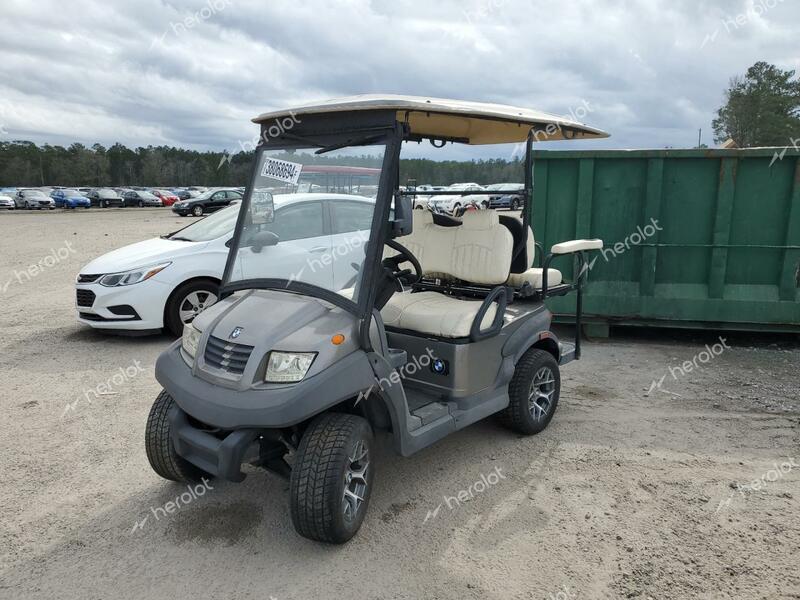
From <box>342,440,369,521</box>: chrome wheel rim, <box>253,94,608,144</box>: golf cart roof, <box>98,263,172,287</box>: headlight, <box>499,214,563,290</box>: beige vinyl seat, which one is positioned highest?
<box>253,94,608,144</box>: golf cart roof

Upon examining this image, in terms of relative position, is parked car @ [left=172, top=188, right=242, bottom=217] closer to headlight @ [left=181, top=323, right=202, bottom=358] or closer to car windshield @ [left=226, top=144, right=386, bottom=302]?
car windshield @ [left=226, top=144, right=386, bottom=302]

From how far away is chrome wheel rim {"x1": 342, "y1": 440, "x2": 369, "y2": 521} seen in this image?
9.79ft

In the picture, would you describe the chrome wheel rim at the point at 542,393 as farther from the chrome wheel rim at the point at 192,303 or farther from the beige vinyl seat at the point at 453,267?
the chrome wheel rim at the point at 192,303

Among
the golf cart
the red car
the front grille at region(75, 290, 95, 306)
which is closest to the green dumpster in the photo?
the golf cart

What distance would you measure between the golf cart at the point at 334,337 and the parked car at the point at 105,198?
44.5 m

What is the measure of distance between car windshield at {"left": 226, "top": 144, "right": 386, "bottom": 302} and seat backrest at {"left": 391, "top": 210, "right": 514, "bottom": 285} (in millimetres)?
1280

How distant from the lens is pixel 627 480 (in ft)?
12.2

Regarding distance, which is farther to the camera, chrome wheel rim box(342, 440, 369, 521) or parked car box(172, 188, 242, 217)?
parked car box(172, 188, 242, 217)

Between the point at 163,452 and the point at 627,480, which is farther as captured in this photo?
the point at 627,480

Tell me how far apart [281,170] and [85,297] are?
4139 mm

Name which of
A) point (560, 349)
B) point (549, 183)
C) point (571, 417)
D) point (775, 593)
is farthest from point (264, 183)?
point (549, 183)

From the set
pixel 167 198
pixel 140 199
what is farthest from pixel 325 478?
pixel 167 198

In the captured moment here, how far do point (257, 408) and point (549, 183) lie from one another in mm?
4860

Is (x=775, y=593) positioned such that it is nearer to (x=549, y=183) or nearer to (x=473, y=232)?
(x=473, y=232)
